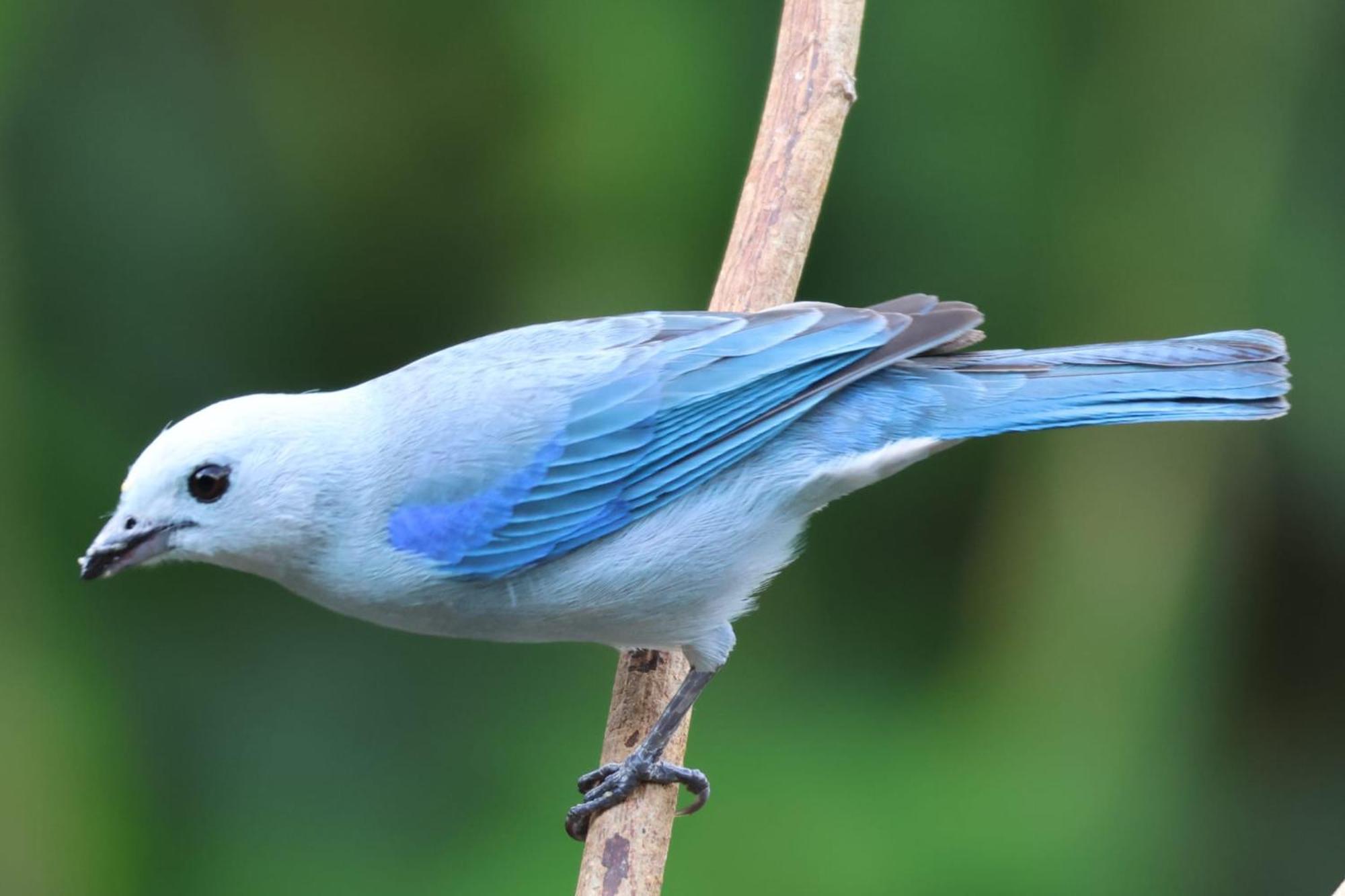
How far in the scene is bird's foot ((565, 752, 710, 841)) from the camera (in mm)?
2482

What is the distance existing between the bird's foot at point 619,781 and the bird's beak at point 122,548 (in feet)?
2.72

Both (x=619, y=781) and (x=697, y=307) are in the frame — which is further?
(x=697, y=307)

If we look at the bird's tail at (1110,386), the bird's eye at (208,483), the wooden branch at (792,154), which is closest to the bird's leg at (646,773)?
the wooden branch at (792,154)

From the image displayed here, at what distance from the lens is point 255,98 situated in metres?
3.87

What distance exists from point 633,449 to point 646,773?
0.56m

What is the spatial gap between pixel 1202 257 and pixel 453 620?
7.79 feet

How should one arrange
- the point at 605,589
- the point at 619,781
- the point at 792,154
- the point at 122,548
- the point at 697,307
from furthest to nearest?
the point at 697,307
the point at 792,154
the point at 619,781
the point at 605,589
the point at 122,548

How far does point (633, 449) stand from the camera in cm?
242

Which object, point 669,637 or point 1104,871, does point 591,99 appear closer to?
point 669,637

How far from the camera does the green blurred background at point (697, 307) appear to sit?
3588 mm

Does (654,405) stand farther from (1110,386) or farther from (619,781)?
(1110,386)

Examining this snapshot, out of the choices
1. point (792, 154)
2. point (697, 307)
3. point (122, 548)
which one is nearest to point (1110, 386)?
point (792, 154)

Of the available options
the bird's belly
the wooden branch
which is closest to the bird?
the bird's belly

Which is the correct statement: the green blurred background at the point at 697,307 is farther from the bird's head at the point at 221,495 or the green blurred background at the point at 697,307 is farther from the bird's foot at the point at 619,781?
the bird's head at the point at 221,495
